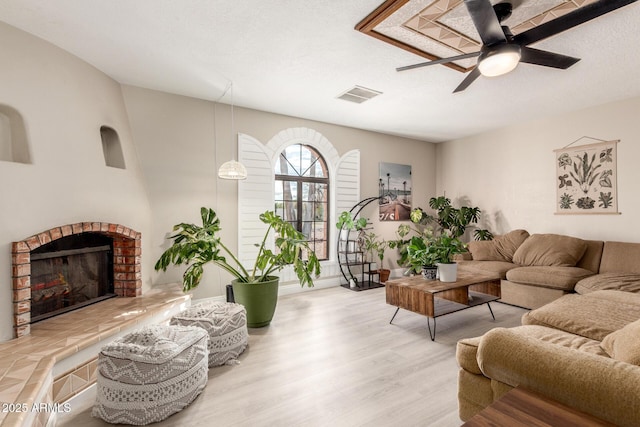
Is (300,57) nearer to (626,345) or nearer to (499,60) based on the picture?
(499,60)

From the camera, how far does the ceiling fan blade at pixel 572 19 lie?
5.42 ft

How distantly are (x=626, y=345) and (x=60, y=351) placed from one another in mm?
3126

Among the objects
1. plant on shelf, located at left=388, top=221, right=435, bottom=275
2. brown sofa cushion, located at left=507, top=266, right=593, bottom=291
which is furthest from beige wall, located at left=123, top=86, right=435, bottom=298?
brown sofa cushion, located at left=507, top=266, right=593, bottom=291

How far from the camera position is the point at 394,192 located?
19.7 feet

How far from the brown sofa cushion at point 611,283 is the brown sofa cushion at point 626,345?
7.39ft

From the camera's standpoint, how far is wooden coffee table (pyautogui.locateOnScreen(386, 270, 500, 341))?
3002 millimetres

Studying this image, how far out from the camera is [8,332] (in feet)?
7.05

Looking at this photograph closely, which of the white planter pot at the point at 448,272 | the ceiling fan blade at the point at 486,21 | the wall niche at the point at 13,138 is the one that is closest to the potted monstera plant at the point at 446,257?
the white planter pot at the point at 448,272

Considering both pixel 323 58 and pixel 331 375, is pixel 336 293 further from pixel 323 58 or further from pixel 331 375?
pixel 323 58

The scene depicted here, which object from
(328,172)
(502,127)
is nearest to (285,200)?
(328,172)

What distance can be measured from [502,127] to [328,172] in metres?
3.20

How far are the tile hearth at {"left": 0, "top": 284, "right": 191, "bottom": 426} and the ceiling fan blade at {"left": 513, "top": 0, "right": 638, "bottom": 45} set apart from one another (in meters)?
3.44

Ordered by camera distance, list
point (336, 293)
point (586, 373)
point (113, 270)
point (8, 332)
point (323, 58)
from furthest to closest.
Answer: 1. point (336, 293)
2. point (113, 270)
3. point (323, 58)
4. point (8, 332)
5. point (586, 373)

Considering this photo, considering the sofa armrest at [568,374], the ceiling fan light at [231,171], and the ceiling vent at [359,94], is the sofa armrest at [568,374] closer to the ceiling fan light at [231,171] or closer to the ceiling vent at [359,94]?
the ceiling fan light at [231,171]
